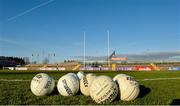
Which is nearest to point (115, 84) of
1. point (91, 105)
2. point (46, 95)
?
point (91, 105)

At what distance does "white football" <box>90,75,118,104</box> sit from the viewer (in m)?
7.53

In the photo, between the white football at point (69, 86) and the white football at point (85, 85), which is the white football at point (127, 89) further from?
the white football at point (69, 86)

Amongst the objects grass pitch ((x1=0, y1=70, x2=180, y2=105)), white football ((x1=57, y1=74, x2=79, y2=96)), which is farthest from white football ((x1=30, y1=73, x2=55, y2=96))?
white football ((x1=57, y1=74, x2=79, y2=96))

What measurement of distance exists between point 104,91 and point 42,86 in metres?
2.78

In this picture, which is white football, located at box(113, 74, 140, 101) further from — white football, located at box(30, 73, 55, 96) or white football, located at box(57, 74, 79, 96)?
white football, located at box(30, 73, 55, 96)

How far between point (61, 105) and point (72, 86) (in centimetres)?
196

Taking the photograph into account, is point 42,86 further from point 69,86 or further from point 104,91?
point 104,91

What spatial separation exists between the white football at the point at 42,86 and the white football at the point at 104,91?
7.54 ft

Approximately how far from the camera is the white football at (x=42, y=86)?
367 inches

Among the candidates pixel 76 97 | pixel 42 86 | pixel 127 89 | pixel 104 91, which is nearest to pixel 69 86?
pixel 76 97

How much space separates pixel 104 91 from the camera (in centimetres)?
752

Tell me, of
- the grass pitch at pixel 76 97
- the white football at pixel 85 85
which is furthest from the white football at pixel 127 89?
the white football at pixel 85 85

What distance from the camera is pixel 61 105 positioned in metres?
7.24

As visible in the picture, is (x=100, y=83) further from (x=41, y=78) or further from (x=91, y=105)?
(x=41, y=78)
